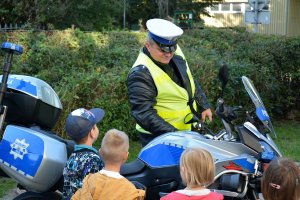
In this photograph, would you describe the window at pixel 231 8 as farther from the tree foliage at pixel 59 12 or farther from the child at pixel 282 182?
the child at pixel 282 182

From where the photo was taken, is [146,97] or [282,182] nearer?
[282,182]

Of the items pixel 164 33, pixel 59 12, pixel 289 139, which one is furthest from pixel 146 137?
pixel 59 12

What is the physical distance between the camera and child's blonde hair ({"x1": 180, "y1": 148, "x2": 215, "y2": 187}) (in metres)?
3.23

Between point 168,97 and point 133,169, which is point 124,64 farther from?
point 133,169

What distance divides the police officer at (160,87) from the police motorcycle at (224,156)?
239 mm

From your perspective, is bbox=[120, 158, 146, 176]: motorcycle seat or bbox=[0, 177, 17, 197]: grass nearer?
bbox=[120, 158, 146, 176]: motorcycle seat

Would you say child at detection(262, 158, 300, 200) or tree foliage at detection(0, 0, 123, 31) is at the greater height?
child at detection(262, 158, 300, 200)

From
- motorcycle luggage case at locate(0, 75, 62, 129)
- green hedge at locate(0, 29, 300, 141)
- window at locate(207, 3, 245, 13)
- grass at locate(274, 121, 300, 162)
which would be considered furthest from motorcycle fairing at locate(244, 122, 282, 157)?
window at locate(207, 3, 245, 13)

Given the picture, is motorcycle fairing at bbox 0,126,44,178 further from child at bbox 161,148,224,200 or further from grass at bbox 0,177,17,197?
grass at bbox 0,177,17,197

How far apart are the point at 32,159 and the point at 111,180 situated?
2.71 feet

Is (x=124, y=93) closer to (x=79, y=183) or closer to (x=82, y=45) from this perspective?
(x=82, y=45)

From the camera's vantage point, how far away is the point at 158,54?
431 centimetres

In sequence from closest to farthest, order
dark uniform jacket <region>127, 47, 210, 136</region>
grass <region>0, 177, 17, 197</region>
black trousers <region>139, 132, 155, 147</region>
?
dark uniform jacket <region>127, 47, 210, 136</region>, black trousers <region>139, 132, 155, 147</region>, grass <region>0, 177, 17, 197</region>

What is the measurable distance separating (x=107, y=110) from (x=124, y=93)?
0.39 metres
